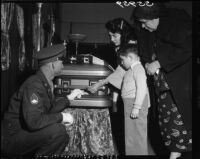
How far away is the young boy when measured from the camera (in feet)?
6.54

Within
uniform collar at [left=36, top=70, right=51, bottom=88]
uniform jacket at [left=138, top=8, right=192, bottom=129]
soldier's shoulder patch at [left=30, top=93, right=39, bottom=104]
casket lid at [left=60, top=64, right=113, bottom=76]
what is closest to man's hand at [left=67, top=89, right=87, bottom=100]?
casket lid at [left=60, top=64, right=113, bottom=76]

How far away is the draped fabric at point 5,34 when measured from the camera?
194cm

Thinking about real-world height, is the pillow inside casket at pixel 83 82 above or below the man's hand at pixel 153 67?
below

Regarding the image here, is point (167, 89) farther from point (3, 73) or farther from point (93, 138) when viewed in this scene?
point (3, 73)

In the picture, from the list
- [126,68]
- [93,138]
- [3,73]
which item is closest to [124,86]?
[126,68]

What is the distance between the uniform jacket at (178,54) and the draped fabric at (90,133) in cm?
57

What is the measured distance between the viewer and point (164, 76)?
1.91m

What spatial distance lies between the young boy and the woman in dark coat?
0.11 metres

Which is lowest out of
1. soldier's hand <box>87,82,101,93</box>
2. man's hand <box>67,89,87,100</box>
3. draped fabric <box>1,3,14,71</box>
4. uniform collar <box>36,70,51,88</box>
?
man's hand <box>67,89,87,100</box>

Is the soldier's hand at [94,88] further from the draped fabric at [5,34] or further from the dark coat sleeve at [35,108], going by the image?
the draped fabric at [5,34]

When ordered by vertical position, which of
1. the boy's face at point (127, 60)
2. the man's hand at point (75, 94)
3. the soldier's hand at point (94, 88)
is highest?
the boy's face at point (127, 60)

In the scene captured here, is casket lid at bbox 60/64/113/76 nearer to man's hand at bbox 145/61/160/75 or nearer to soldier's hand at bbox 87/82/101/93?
soldier's hand at bbox 87/82/101/93

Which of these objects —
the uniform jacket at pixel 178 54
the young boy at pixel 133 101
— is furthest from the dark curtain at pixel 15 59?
the uniform jacket at pixel 178 54

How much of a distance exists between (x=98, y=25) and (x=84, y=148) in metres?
2.00
